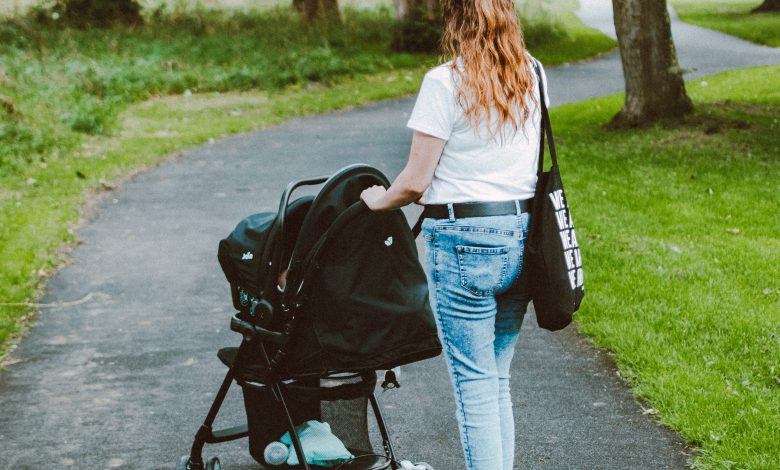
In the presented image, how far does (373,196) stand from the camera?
3.50 metres

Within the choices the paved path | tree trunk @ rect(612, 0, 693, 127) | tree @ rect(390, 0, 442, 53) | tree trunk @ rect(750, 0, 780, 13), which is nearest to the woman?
the paved path

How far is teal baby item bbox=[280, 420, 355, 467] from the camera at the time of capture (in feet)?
13.0

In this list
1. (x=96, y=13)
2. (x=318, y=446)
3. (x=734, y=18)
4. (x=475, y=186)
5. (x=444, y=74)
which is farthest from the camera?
(x=734, y=18)

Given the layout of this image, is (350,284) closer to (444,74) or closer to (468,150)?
(468,150)

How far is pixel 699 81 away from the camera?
18.5 m

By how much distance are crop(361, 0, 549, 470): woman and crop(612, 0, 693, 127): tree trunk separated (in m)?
9.96

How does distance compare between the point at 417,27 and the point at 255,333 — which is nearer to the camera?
the point at 255,333

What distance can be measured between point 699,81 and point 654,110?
5854mm

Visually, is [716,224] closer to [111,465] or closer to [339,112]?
[111,465]

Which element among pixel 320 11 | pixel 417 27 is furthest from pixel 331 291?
pixel 320 11

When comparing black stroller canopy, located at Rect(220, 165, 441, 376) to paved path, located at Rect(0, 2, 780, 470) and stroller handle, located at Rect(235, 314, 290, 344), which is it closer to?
stroller handle, located at Rect(235, 314, 290, 344)

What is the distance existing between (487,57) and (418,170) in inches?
16.7

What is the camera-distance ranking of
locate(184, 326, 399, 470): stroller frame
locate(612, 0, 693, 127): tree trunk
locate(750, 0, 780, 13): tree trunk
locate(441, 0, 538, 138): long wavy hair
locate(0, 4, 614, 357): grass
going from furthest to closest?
1. locate(750, 0, 780, 13): tree trunk
2. locate(612, 0, 693, 127): tree trunk
3. locate(0, 4, 614, 357): grass
4. locate(184, 326, 399, 470): stroller frame
5. locate(441, 0, 538, 138): long wavy hair

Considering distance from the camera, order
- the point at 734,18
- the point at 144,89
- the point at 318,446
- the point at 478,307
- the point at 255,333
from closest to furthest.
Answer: the point at 478,307, the point at 255,333, the point at 318,446, the point at 144,89, the point at 734,18
